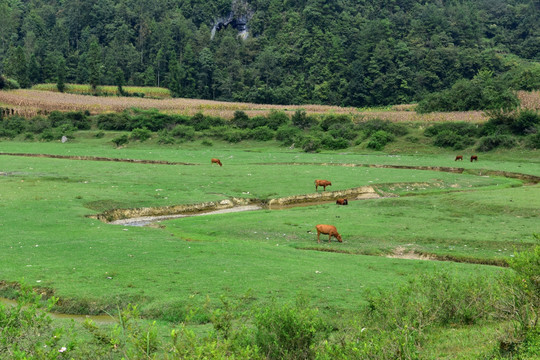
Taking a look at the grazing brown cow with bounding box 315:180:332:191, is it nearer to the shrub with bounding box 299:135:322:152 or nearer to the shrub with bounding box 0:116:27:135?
the shrub with bounding box 299:135:322:152

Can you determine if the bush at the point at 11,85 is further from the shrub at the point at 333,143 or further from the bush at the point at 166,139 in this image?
the shrub at the point at 333,143

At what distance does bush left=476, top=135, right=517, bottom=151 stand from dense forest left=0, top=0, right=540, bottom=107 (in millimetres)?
56903

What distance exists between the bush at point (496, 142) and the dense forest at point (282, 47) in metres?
56.9

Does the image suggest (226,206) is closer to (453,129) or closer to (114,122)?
(453,129)

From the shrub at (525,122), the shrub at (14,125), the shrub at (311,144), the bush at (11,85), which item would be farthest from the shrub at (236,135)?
the bush at (11,85)

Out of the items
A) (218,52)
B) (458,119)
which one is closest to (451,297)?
(458,119)

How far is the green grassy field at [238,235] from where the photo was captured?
15.0m

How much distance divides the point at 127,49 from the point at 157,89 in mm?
23802

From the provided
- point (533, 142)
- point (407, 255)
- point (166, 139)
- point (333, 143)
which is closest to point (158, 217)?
point (407, 255)

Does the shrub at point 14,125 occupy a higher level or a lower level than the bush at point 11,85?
lower

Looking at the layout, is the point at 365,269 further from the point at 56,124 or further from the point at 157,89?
the point at 157,89

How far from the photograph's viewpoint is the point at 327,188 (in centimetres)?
3494

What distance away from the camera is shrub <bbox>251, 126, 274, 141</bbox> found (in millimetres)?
67981

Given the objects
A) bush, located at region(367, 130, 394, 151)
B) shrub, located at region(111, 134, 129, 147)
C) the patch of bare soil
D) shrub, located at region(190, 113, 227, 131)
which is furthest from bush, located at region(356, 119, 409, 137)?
the patch of bare soil
